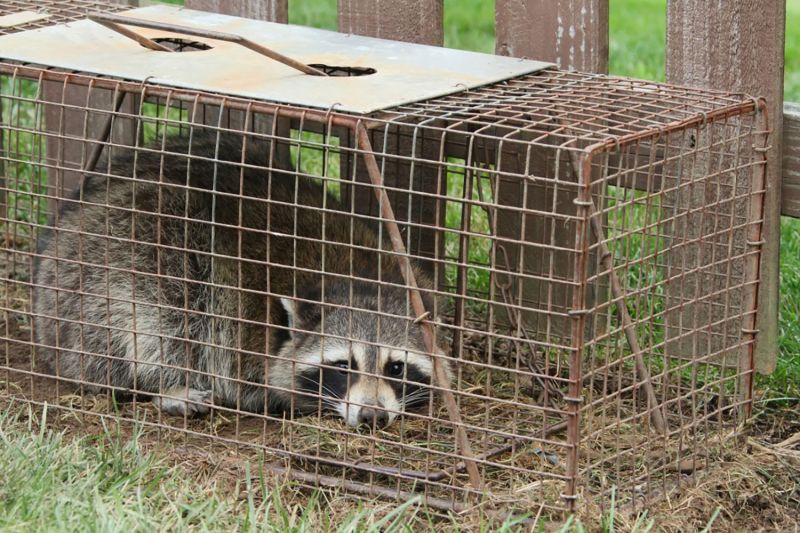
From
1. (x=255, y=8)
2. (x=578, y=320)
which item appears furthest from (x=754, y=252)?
(x=255, y=8)

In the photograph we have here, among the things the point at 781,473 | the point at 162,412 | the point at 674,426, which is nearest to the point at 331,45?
the point at 162,412

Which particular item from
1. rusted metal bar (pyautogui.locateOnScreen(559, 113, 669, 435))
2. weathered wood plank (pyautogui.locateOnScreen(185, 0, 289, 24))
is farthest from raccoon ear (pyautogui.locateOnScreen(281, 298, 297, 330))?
weathered wood plank (pyautogui.locateOnScreen(185, 0, 289, 24))

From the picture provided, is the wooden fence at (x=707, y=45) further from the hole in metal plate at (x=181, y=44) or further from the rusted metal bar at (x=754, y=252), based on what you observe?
the hole in metal plate at (x=181, y=44)

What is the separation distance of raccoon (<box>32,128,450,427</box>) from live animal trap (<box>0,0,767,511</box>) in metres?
0.01

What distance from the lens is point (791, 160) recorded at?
4.89 m

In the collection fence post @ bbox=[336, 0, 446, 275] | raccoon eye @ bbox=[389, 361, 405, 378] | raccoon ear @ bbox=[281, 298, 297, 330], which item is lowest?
raccoon eye @ bbox=[389, 361, 405, 378]

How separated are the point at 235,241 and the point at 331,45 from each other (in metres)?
0.92

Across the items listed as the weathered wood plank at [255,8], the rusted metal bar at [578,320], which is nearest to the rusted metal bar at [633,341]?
the rusted metal bar at [578,320]

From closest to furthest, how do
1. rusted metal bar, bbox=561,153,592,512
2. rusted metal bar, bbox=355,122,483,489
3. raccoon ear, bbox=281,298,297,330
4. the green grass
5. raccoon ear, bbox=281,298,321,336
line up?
rusted metal bar, bbox=561,153,592,512
the green grass
rusted metal bar, bbox=355,122,483,489
raccoon ear, bbox=281,298,297,330
raccoon ear, bbox=281,298,321,336

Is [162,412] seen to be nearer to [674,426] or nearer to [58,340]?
[58,340]

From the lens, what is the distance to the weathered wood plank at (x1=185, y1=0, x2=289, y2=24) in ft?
18.7

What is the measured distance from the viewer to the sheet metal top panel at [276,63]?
412 centimetres

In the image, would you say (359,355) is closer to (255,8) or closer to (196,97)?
(196,97)

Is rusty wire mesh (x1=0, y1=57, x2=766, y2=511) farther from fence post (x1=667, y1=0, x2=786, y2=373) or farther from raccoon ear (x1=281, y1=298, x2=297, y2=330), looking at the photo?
fence post (x1=667, y1=0, x2=786, y2=373)
